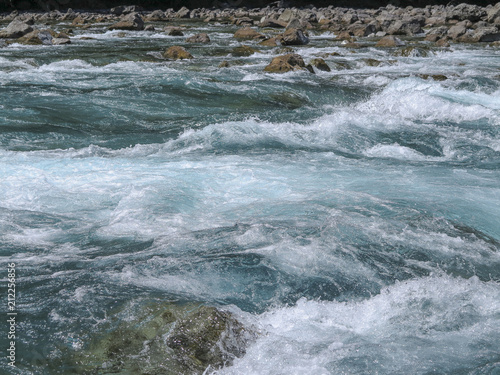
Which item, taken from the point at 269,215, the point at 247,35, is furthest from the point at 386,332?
the point at 247,35

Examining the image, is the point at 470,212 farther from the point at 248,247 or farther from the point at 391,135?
the point at 391,135

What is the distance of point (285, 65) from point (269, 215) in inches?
288

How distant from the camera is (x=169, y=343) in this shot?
8.57 feet

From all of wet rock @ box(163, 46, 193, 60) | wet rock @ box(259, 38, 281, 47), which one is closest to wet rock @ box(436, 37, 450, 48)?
wet rock @ box(259, 38, 281, 47)

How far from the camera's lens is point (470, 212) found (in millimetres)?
4570

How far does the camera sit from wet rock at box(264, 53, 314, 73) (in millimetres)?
11219

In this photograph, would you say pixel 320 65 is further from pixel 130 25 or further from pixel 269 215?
pixel 130 25

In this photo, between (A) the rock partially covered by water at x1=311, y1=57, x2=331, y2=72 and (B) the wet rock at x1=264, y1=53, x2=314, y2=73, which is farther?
(A) the rock partially covered by water at x1=311, y1=57, x2=331, y2=72

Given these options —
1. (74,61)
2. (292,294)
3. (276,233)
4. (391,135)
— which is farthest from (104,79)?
(292,294)

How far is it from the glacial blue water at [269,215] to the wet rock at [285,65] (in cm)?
132

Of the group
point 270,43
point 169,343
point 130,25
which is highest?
point 130,25

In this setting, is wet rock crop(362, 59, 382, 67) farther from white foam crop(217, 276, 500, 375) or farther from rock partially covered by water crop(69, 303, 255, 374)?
rock partially covered by water crop(69, 303, 255, 374)

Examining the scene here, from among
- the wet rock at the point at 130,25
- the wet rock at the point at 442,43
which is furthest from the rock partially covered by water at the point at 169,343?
the wet rock at the point at 130,25

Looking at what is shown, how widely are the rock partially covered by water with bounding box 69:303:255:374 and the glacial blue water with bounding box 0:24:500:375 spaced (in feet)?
0.33
